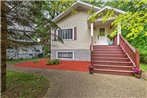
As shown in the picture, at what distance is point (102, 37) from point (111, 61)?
604cm

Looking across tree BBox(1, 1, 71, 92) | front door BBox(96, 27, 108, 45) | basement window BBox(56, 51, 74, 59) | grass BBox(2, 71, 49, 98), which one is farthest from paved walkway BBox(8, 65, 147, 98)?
front door BBox(96, 27, 108, 45)

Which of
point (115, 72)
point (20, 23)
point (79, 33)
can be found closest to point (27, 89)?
point (20, 23)

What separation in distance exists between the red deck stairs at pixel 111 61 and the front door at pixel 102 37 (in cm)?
282

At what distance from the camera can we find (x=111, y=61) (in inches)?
467

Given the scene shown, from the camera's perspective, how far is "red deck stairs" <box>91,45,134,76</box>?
1051cm

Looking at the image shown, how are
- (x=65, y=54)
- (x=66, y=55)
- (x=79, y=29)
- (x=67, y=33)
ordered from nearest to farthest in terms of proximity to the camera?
(x=79, y=29) → (x=67, y=33) → (x=66, y=55) → (x=65, y=54)

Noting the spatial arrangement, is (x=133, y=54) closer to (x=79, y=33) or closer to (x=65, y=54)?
(x=79, y=33)

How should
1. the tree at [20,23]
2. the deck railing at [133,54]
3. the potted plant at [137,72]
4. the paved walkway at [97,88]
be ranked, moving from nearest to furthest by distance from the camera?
the paved walkway at [97,88] → the tree at [20,23] → the potted plant at [137,72] → the deck railing at [133,54]

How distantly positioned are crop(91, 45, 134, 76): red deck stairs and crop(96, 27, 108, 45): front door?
2822mm

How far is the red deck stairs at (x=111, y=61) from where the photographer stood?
10508 millimetres

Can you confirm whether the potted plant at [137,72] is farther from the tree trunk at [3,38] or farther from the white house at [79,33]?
the white house at [79,33]

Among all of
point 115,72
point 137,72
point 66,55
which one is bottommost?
point 115,72

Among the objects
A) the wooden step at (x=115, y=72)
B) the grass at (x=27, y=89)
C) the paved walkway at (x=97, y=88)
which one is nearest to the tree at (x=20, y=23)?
the grass at (x=27, y=89)

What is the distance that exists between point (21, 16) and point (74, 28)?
32.0ft
